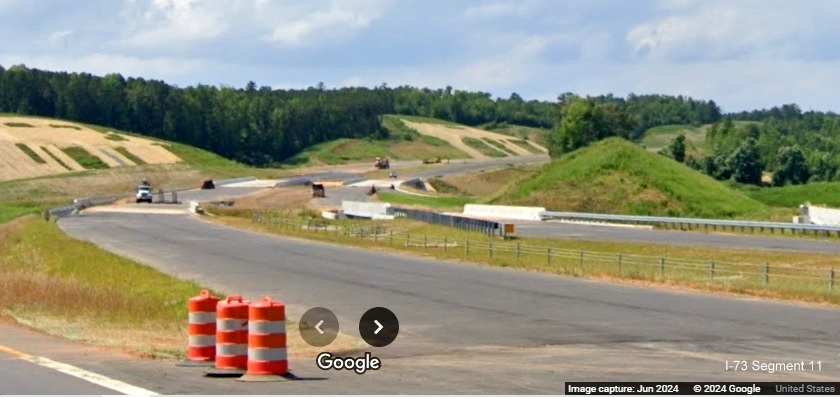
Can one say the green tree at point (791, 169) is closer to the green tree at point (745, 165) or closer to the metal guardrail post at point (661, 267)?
the green tree at point (745, 165)

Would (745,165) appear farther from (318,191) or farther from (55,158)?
(55,158)

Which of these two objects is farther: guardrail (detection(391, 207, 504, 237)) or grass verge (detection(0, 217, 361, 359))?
guardrail (detection(391, 207, 504, 237))

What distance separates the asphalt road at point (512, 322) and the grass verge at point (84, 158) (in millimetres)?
99229

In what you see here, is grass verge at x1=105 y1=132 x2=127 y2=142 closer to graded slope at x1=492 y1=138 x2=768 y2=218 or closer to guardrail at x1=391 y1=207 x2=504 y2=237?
graded slope at x1=492 y1=138 x2=768 y2=218

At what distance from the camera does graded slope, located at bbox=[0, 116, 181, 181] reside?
140 m

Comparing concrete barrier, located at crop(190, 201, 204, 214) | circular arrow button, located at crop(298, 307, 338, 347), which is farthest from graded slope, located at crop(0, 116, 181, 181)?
circular arrow button, located at crop(298, 307, 338, 347)

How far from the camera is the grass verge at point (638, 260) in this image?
36.4 m

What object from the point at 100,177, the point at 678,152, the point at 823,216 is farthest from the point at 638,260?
the point at 678,152

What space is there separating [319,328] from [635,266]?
2098 cm

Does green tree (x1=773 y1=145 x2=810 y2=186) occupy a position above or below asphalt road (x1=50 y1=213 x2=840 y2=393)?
above

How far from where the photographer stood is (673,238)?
206 feet

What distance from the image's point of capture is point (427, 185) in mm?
142250

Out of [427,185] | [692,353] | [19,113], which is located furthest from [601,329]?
[19,113]

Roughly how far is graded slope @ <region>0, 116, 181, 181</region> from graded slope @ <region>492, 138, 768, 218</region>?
60167 millimetres
